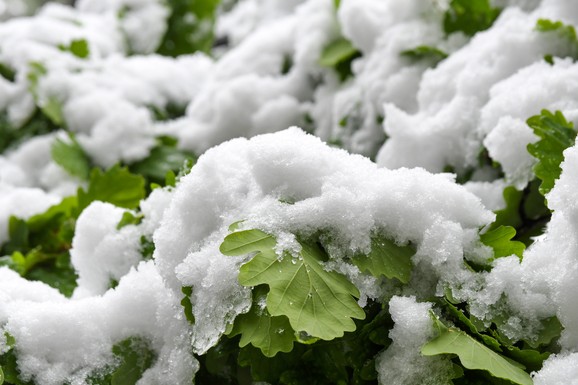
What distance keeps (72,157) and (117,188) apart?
43cm

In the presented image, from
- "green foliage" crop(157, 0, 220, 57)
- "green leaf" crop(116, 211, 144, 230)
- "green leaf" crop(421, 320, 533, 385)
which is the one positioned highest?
"green leaf" crop(421, 320, 533, 385)

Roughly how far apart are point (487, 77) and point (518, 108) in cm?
17

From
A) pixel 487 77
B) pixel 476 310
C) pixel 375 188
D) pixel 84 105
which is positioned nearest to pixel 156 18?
pixel 84 105

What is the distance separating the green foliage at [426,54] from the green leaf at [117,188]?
69cm

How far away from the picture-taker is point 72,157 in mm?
1746

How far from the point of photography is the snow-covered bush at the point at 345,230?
802 mm

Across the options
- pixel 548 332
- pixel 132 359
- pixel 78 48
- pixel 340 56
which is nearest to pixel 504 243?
pixel 548 332

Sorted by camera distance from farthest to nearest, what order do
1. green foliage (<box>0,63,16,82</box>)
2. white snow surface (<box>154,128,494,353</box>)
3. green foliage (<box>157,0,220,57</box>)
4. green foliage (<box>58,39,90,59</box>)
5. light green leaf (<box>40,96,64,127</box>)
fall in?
green foliage (<box>157,0,220,57</box>)
green foliage (<box>58,39,90,59</box>)
green foliage (<box>0,63,16,82</box>)
light green leaf (<box>40,96,64,127</box>)
white snow surface (<box>154,128,494,353</box>)

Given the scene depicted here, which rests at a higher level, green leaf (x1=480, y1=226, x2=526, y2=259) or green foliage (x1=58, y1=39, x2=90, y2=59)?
green leaf (x1=480, y1=226, x2=526, y2=259)

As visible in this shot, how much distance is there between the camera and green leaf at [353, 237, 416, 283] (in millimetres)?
830

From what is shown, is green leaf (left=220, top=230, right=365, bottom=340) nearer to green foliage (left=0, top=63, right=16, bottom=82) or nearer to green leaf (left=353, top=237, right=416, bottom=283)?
green leaf (left=353, top=237, right=416, bottom=283)

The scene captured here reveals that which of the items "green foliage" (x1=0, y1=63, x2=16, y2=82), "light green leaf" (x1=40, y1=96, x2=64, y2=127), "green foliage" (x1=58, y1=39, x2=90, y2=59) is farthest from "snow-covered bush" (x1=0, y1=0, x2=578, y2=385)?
"green foliage" (x1=58, y1=39, x2=90, y2=59)

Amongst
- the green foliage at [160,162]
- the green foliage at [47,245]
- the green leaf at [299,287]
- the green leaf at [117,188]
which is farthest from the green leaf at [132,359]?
the green foliage at [160,162]

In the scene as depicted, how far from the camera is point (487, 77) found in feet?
4.31
